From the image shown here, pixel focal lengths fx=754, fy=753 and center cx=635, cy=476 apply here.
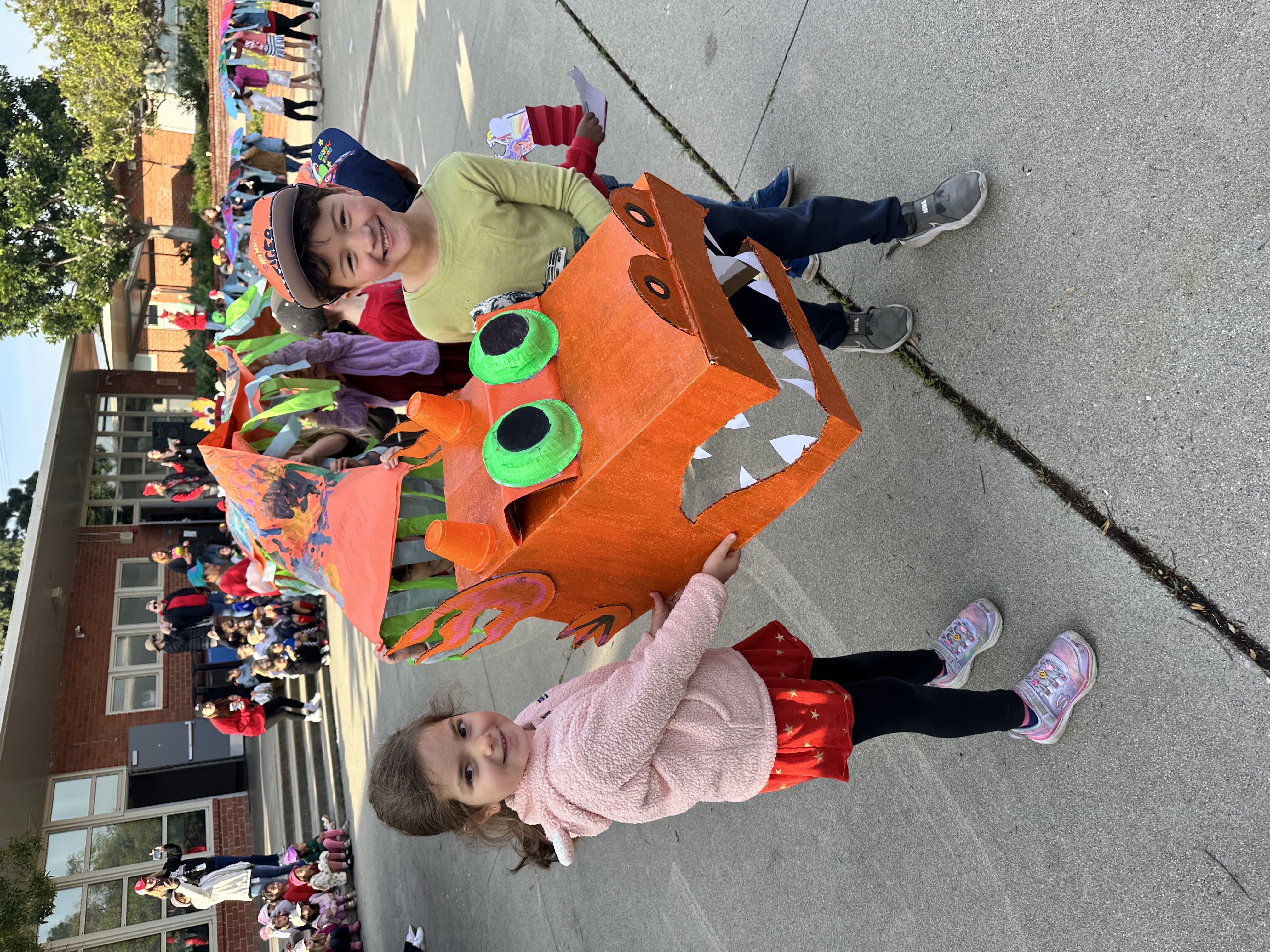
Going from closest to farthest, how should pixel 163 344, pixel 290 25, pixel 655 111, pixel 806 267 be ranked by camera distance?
pixel 806 267, pixel 655 111, pixel 290 25, pixel 163 344

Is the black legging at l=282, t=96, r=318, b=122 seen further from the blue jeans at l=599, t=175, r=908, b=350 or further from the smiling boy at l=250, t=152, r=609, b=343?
the blue jeans at l=599, t=175, r=908, b=350

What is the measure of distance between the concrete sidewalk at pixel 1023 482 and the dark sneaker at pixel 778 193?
0.08 metres

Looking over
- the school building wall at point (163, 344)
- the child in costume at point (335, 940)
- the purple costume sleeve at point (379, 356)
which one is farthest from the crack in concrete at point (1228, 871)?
the school building wall at point (163, 344)

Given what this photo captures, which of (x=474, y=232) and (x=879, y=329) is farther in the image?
(x=879, y=329)

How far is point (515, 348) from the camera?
6.19ft

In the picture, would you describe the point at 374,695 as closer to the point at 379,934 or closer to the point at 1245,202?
the point at 379,934

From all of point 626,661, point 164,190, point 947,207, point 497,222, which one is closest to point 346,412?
point 497,222

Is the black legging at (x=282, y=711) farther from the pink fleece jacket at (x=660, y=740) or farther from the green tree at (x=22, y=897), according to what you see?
the pink fleece jacket at (x=660, y=740)

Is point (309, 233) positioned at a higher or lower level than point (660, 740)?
higher

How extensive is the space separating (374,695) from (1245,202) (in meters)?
7.15

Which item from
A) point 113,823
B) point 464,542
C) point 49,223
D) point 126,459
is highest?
point 49,223

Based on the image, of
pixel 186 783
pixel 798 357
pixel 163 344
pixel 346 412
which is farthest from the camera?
pixel 163 344

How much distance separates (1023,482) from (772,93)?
2064 mm

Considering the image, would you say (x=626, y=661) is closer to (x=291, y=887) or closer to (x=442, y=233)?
(x=442, y=233)
